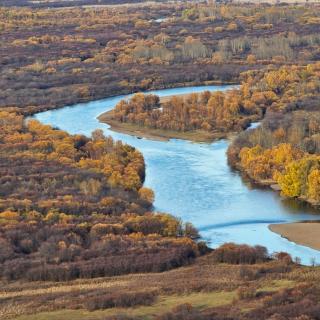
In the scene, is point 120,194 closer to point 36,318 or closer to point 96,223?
point 96,223

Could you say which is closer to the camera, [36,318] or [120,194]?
[36,318]

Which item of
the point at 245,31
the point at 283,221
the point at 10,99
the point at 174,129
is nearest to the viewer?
the point at 283,221

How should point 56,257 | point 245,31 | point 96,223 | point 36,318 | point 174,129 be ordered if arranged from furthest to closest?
point 245,31 → point 174,129 → point 96,223 → point 56,257 → point 36,318

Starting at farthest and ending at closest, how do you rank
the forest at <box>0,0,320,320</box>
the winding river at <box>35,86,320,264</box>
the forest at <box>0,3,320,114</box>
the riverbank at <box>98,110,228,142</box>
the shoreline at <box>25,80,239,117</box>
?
the forest at <box>0,3,320,114</box> < the shoreline at <box>25,80,239,117</box> < the riverbank at <box>98,110,228,142</box> < the winding river at <box>35,86,320,264</box> < the forest at <box>0,0,320,320</box>

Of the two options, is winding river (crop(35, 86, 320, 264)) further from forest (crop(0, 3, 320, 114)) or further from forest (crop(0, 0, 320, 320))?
forest (crop(0, 3, 320, 114))

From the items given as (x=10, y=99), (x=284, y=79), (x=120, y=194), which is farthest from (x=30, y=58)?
(x=120, y=194)

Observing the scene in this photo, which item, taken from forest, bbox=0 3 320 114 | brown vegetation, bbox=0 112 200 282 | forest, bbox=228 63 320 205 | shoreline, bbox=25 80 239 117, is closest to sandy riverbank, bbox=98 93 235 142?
forest, bbox=228 63 320 205

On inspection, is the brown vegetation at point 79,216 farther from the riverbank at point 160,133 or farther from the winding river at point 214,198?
the riverbank at point 160,133
